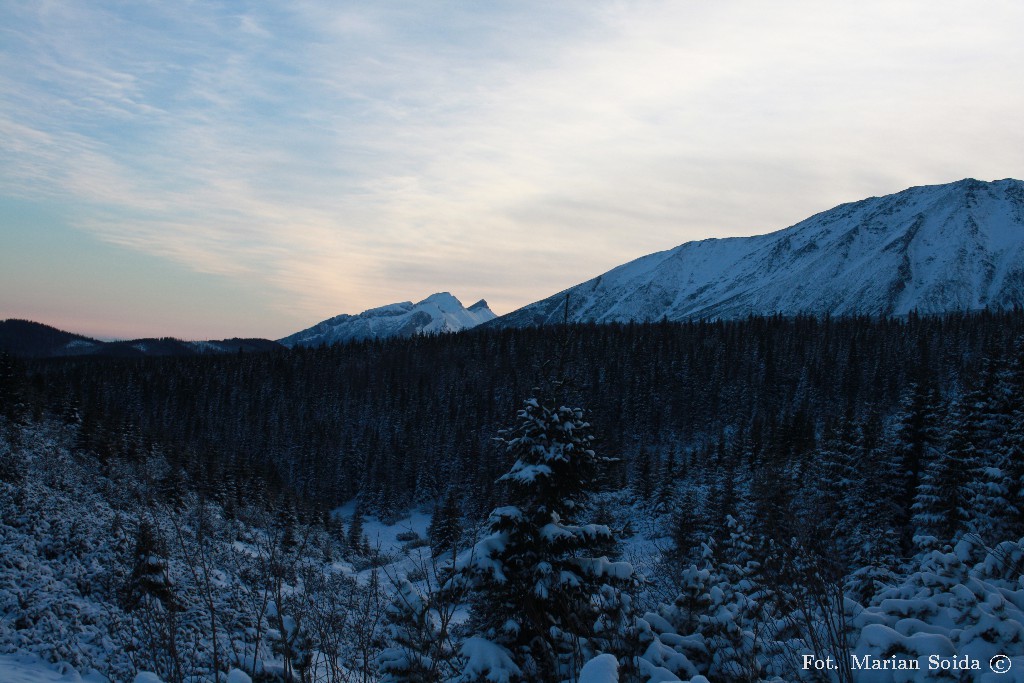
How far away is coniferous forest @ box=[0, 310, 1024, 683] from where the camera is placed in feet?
20.4

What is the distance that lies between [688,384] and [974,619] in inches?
3527

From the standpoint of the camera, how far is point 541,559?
8945 mm

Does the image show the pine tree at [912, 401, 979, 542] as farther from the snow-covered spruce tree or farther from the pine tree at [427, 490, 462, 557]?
the snow-covered spruce tree

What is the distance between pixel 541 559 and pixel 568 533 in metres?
0.63

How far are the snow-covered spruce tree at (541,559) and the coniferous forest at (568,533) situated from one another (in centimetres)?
4

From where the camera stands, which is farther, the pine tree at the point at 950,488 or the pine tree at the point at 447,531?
the pine tree at the point at 950,488

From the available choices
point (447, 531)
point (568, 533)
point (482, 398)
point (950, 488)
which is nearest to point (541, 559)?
point (568, 533)

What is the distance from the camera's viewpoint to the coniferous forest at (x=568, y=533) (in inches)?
244

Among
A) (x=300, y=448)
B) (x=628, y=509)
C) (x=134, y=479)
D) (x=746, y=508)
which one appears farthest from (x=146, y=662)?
(x=300, y=448)

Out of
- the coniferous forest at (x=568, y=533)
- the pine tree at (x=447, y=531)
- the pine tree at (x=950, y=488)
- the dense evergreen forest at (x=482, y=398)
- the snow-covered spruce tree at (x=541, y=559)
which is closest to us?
the coniferous forest at (x=568, y=533)

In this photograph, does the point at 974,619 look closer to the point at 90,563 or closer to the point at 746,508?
the point at 90,563

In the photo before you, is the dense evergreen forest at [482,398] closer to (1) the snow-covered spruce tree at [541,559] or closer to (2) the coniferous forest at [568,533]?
(2) the coniferous forest at [568,533]

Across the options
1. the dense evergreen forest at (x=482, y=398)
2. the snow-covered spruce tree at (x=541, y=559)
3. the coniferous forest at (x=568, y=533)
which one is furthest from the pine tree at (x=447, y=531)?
the dense evergreen forest at (x=482, y=398)

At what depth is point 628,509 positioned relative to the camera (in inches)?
1946
